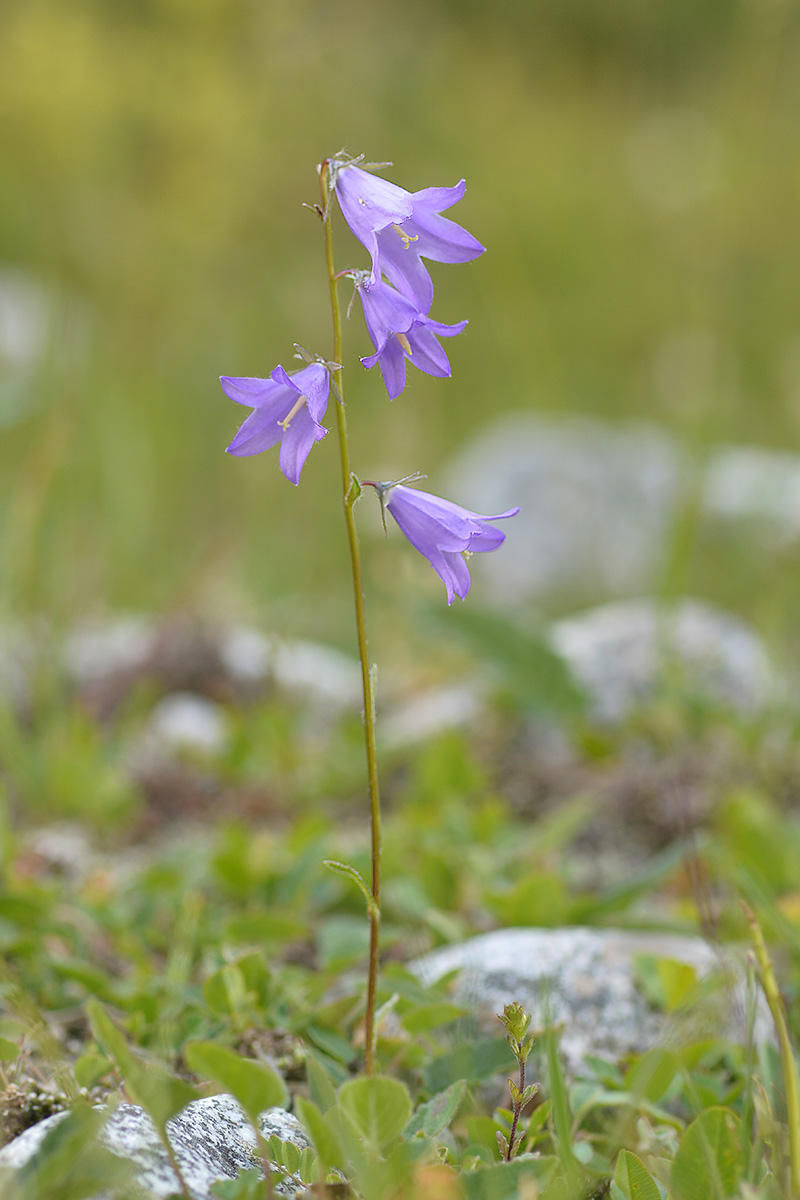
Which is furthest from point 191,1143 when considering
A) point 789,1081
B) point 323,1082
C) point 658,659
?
point 658,659

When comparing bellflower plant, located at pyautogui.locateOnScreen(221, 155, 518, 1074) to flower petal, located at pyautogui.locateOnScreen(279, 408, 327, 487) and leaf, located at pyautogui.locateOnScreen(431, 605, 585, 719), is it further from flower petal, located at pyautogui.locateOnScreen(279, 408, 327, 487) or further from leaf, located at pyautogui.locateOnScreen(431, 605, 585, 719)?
leaf, located at pyautogui.locateOnScreen(431, 605, 585, 719)

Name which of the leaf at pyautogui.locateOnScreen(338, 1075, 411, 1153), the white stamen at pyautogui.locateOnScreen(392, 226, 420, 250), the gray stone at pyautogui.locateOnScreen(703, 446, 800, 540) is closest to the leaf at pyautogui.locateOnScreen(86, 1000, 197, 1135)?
the leaf at pyautogui.locateOnScreen(338, 1075, 411, 1153)

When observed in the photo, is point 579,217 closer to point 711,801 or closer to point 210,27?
point 210,27

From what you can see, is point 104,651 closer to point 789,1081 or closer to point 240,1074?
point 240,1074

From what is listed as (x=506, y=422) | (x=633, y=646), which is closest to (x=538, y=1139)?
(x=633, y=646)

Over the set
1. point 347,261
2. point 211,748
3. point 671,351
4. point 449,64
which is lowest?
point 211,748

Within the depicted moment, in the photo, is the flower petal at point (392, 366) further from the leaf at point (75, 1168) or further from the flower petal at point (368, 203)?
the leaf at point (75, 1168)
